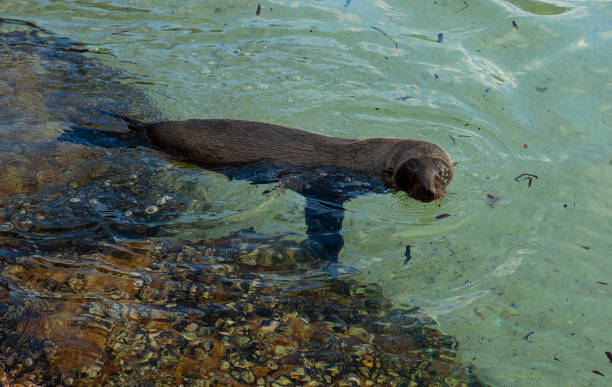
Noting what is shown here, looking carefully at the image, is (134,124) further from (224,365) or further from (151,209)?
(224,365)

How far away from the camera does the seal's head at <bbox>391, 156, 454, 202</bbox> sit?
17.3 ft

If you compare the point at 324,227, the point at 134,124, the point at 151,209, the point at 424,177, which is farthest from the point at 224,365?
the point at 134,124

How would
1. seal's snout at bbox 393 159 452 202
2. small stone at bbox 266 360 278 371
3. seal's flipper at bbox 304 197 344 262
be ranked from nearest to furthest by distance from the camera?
small stone at bbox 266 360 278 371 → seal's flipper at bbox 304 197 344 262 → seal's snout at bbox 393 159 452 202

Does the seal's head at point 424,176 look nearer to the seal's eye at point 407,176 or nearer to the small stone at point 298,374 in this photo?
the seal's eye at point 407,176

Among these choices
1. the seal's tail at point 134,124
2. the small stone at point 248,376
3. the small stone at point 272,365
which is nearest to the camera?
the small stone at point 248,376

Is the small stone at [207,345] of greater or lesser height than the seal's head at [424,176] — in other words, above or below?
below

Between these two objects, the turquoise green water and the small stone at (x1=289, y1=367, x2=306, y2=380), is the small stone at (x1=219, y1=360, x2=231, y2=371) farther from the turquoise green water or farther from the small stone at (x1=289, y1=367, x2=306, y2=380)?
the turquoise green water

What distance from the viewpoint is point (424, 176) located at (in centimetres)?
530

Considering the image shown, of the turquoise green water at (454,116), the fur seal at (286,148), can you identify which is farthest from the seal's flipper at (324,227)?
the fur seal at (286,148)

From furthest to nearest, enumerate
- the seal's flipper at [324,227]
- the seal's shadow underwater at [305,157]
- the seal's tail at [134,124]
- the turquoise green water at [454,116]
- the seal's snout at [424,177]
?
the seal's tail at [134,124] < the seal's shadow underwater at [305,157] < the seal's snout at [424,177] < the seal's flipper at [324,227] < the turquoise green water at [454,116]

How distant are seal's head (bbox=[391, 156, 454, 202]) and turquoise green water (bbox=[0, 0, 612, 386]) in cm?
35

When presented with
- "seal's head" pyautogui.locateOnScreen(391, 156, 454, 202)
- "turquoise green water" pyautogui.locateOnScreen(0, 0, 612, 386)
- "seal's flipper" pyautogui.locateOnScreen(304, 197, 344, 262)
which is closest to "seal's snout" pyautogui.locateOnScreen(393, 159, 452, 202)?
"seal's head" pyautogui.locateOnScreen(391, 156, 454, 202)

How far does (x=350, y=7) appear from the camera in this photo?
9.89 m

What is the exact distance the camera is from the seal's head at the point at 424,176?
17.3 ft
